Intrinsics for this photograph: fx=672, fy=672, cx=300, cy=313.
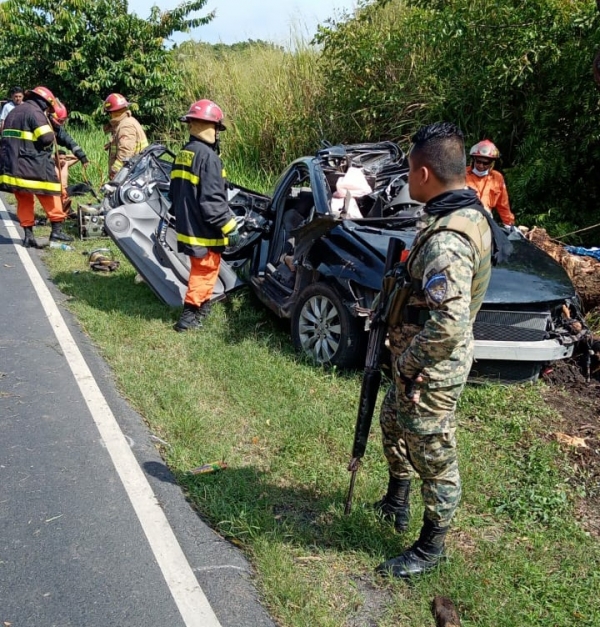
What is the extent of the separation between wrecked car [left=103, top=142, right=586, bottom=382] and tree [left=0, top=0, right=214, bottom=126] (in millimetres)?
10387

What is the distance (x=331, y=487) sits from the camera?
3.83 m

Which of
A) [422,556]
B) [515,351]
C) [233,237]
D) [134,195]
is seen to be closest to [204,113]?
[233,237]

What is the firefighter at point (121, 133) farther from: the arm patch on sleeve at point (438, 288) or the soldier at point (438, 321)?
the arm patch on sleeve at point (438, 288)

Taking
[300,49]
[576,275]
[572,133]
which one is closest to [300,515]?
[576,275]

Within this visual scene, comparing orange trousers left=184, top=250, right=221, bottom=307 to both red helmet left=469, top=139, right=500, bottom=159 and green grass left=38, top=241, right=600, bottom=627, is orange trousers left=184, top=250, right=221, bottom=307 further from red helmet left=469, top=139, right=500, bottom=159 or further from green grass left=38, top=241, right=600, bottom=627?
red helmet left=469, top=139, right=500, bottom=159

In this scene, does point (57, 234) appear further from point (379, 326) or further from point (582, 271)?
point (379, 326)

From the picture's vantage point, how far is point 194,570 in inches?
124

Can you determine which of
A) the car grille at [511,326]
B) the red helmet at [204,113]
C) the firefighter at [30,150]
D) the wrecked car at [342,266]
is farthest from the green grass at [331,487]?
the firefighter at [30,150]

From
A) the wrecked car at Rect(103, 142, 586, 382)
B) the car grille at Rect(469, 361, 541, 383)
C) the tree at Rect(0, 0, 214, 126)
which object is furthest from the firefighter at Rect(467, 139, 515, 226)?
the tree at Rect(0, 0, 214, 126)

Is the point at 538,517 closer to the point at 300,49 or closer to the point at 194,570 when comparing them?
the point at 194,570

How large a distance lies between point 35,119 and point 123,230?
2.92 meters

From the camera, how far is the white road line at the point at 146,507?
2.93m

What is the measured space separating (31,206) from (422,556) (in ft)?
26.2

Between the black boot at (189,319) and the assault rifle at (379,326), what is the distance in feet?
10.2
